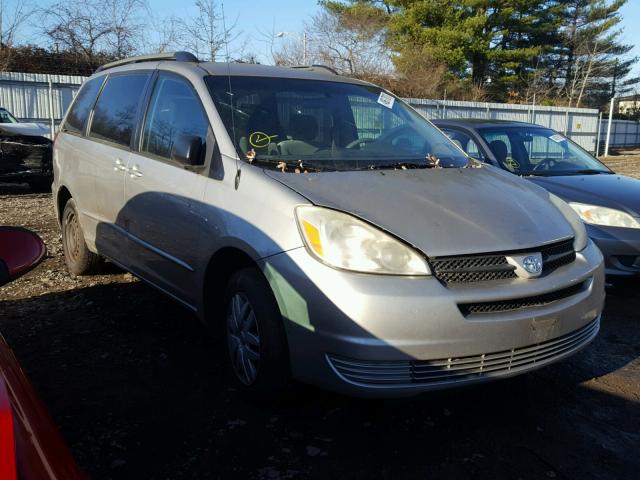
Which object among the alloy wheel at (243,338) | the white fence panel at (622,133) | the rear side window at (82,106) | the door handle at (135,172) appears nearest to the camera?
the alloy wheel at (243,338)

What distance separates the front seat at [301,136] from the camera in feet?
11.4

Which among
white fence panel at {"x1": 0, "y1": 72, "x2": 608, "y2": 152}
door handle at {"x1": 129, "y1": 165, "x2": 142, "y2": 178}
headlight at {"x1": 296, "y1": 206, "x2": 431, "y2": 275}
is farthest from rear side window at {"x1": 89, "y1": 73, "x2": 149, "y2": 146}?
white fence panel at {"x1": 0, "y1": 72, "x2": 608, "y2": 152}

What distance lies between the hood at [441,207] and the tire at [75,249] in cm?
273

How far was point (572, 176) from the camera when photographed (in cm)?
566

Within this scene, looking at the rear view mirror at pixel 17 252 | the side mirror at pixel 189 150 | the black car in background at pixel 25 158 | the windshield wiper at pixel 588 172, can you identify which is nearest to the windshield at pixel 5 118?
the black car in background at pixel 25 158

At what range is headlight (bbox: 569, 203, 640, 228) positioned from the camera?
15.8 feet

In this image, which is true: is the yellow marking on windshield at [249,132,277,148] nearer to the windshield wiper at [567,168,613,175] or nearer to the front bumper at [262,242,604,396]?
the front bumper at [262,242,604,396]

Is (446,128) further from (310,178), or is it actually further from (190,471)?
(190,471)

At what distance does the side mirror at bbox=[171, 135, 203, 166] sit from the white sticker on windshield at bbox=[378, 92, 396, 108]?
1.49 metres

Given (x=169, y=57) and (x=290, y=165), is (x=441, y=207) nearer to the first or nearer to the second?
(x=290, y=165)

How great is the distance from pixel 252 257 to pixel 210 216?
19.1 inches

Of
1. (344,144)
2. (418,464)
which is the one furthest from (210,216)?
(418,464)

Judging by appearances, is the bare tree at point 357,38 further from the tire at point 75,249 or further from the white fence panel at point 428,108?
the tire at point 75,249

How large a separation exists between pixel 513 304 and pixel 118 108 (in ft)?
10.9
